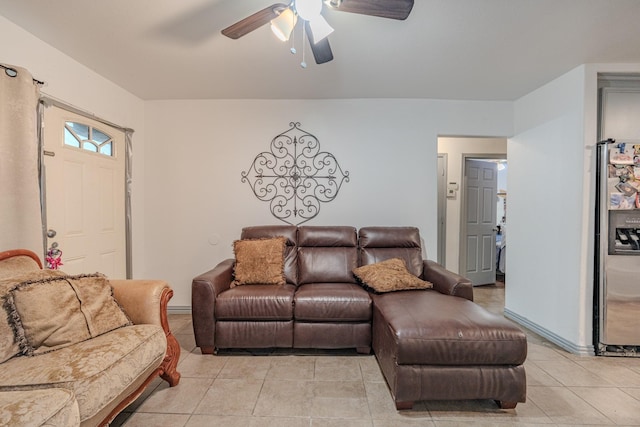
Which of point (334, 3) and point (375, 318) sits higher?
point (334, 3)

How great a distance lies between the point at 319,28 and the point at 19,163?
81.8 inches

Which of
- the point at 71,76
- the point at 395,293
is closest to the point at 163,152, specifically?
the point at 71,76

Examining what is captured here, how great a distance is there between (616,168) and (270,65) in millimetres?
2970

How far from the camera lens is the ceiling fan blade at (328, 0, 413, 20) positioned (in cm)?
134

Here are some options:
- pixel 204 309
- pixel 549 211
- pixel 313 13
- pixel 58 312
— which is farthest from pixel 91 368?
pixel 549 211

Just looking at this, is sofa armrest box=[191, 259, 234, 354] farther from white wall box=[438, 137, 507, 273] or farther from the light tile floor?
white wall box=[438, 137, 507, 273]

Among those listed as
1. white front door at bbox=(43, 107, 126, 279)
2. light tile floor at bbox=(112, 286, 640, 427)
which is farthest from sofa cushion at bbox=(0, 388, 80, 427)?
white front door at bbox=(43, 107, 126, 279)

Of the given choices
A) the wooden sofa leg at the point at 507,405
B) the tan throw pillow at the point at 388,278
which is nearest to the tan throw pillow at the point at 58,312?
the tan throw pillow at the point at 388,278

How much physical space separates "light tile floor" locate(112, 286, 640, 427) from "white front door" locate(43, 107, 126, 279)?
131cm

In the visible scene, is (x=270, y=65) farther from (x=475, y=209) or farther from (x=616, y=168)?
(x=475, y=209)

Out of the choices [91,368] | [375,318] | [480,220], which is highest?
[480,220]

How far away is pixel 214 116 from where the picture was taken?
324 centimetres

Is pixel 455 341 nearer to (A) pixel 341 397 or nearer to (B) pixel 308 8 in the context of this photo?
(A) pixel 341 397

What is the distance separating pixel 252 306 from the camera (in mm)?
2303
